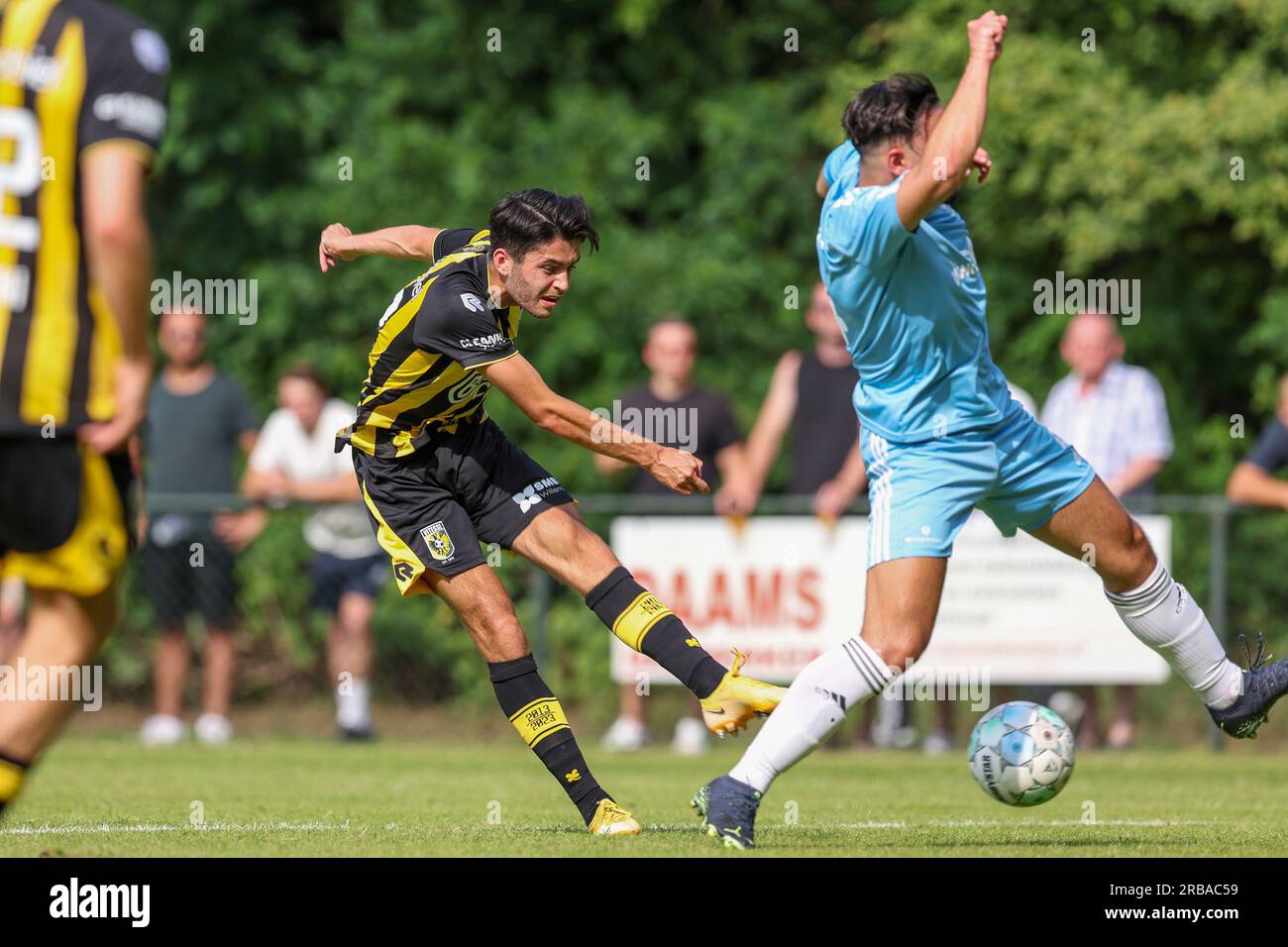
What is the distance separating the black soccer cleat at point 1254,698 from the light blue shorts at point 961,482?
0.95 metres

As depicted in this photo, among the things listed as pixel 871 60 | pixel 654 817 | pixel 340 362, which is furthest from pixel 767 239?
pixel 654 817

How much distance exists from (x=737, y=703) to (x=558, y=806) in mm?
2076

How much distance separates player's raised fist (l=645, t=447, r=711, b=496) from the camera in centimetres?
610

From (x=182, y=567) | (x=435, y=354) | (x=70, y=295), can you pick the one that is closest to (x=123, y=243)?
(x=70, y=295)

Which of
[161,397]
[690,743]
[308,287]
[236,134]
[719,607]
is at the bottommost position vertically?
[690,743]

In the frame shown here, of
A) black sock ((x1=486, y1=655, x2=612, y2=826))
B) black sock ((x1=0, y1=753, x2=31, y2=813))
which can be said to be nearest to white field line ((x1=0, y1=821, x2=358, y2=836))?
black sock ((x1=486, y1=655, x2=612, y2=826))

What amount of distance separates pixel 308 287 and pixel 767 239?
14.0 feet

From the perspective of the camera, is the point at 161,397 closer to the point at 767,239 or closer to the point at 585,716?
the point at 585,716

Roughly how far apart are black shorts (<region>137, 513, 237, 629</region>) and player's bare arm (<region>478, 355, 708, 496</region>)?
749cm

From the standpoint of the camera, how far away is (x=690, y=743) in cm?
1238

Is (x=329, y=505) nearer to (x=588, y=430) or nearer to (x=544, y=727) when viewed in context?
(x=544, y=727)

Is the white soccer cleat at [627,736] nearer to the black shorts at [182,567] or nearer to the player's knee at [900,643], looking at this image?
the black shorts at [182,567]

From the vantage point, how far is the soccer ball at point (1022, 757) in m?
6.58

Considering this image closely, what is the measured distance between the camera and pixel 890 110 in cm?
612
